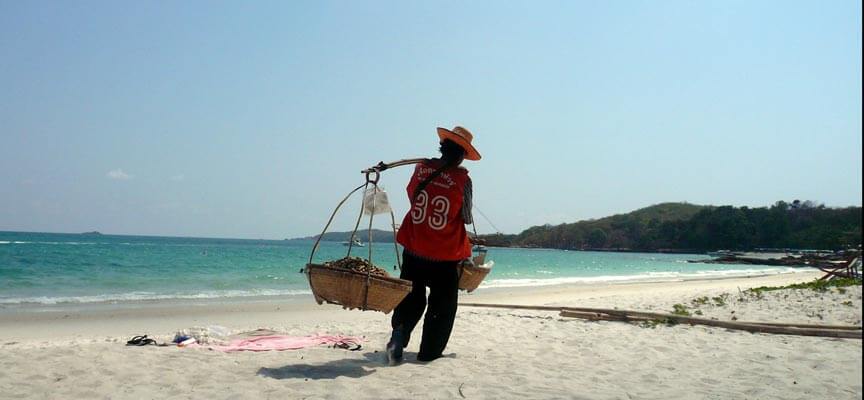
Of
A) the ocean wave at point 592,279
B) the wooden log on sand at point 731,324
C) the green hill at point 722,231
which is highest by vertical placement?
the green hill at point 722,231

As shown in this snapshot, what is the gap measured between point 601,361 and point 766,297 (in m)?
5.70

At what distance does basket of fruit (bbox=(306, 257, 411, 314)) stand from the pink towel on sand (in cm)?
119

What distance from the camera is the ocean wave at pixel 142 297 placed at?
12.2 meters

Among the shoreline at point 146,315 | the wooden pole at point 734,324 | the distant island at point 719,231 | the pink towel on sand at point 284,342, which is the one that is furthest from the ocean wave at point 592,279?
the distant island at point 719,231

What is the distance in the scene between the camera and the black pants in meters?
4.70

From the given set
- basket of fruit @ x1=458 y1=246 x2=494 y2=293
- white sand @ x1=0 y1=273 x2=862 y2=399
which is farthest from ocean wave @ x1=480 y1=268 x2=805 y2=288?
basket of fruit @ x1=458 y1=246 x2=494 y2=293

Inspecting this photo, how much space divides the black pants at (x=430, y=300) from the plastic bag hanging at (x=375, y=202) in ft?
1.73

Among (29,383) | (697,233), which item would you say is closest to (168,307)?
(29,383)

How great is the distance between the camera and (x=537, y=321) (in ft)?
24.7

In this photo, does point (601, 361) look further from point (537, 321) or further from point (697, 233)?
point (697, 233)

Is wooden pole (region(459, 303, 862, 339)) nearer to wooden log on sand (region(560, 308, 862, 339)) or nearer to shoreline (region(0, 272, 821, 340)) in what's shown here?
wooden log on sand (region(560, 308, 862, 339))

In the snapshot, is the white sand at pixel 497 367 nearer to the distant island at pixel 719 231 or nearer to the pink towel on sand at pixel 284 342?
the pink towel on sand at pixel 284 342

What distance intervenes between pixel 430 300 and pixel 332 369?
87 cm

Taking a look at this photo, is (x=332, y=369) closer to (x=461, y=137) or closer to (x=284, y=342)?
(x=284, y=342)
